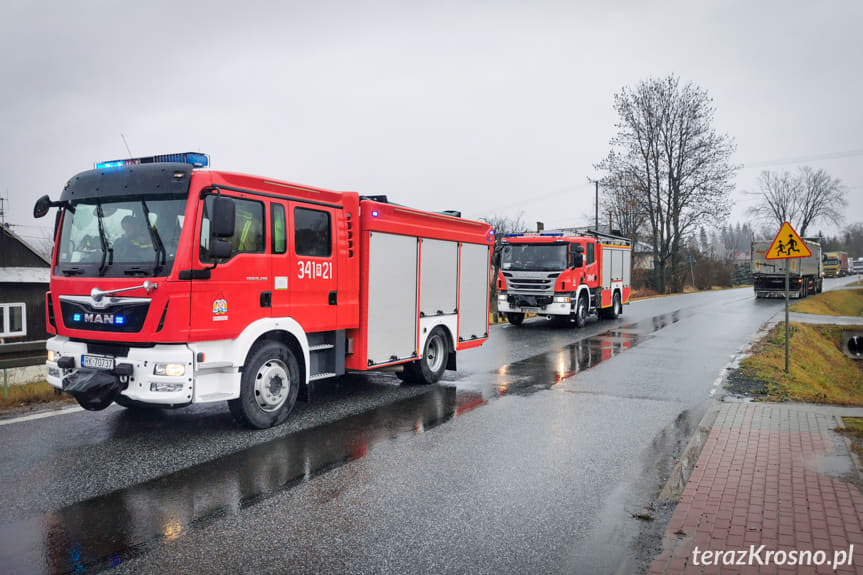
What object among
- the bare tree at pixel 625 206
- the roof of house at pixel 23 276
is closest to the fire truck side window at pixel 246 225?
the roof of house at pixel 23 276

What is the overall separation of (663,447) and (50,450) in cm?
606

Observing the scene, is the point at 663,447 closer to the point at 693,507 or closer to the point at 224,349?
the point at 693,507

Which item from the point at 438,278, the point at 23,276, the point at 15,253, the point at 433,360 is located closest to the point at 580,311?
the point at 433,360

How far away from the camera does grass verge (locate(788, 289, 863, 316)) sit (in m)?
31.0

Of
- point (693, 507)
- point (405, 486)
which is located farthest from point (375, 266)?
point (693, 507)

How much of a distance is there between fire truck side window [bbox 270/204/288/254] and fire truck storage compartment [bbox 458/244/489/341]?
3.93 metres

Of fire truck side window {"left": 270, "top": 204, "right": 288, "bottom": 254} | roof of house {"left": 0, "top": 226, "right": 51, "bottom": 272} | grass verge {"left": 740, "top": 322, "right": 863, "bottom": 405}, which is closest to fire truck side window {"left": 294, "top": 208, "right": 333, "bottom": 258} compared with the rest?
fire truck side window {"left": 270, "top": 204, "right": 288, "bottom": 254}

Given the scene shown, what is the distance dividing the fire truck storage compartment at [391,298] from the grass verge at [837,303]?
84.6 feet

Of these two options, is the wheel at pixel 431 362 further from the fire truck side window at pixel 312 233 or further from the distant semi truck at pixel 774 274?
the distant semi truck at pixel 774 274

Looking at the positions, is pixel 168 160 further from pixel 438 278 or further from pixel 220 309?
pixel 438 278

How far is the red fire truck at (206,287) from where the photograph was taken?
19.4 feet

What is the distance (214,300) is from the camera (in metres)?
6.13

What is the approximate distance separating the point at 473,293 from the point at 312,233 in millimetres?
4018

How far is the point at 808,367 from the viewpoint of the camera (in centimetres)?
1434
